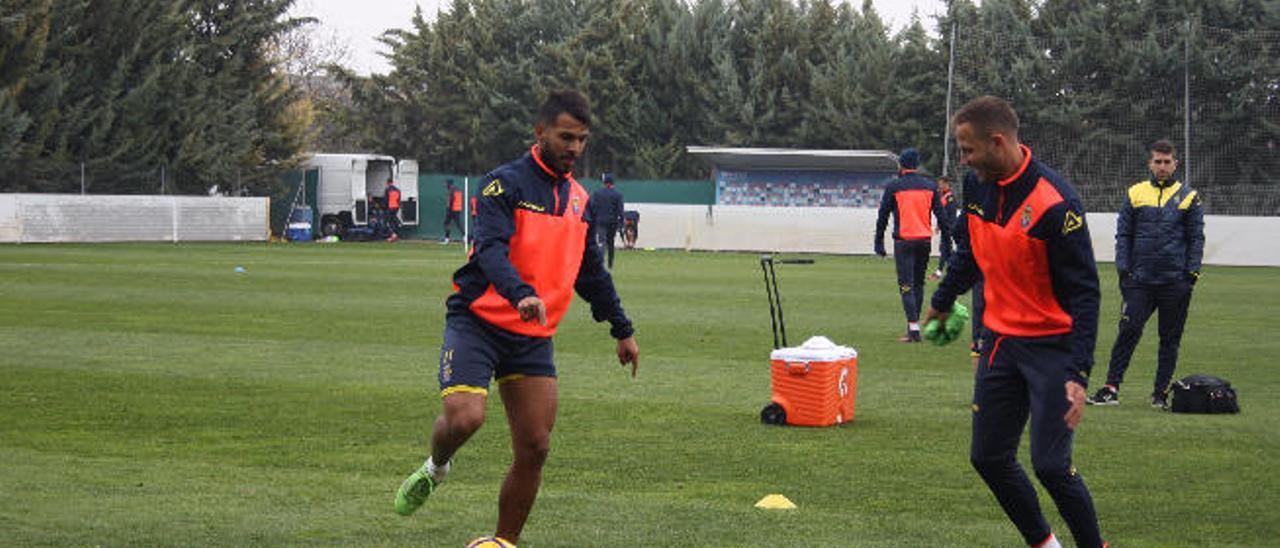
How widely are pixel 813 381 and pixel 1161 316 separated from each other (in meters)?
3.39

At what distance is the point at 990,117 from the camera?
20.5 feet

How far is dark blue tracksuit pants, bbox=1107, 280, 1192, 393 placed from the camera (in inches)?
486

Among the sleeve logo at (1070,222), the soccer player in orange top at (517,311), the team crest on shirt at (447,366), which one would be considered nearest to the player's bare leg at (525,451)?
the soccer player in orange top at (517,311)

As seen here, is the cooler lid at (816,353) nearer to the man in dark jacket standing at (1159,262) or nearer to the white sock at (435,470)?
the man in dark jacket standing at (1159,262)

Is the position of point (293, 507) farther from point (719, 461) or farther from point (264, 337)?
point (264, 337)

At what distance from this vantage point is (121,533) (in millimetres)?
7145

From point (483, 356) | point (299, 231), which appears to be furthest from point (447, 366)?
point (299, 231)

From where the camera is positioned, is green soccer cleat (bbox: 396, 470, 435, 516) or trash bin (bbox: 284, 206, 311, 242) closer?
green soccer cleat (bbox: 396, 470, 435, 516)

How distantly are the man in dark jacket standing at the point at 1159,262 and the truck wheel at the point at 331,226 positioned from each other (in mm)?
43450

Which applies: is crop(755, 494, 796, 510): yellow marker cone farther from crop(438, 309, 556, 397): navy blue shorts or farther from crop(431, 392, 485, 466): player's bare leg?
crop(431, 392, 485, 466): player's bare leg

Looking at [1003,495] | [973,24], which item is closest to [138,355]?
Result: [1003,495]

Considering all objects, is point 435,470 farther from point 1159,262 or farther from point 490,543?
point 1159,262

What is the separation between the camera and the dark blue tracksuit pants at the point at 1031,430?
6297mm

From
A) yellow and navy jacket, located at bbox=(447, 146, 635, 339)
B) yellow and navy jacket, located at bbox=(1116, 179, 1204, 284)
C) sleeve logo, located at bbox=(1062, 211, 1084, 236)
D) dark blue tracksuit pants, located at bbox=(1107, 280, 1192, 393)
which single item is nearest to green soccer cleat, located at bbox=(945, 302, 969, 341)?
sleeve logo, located at bbox=(1062, 211, 1084, 236)
